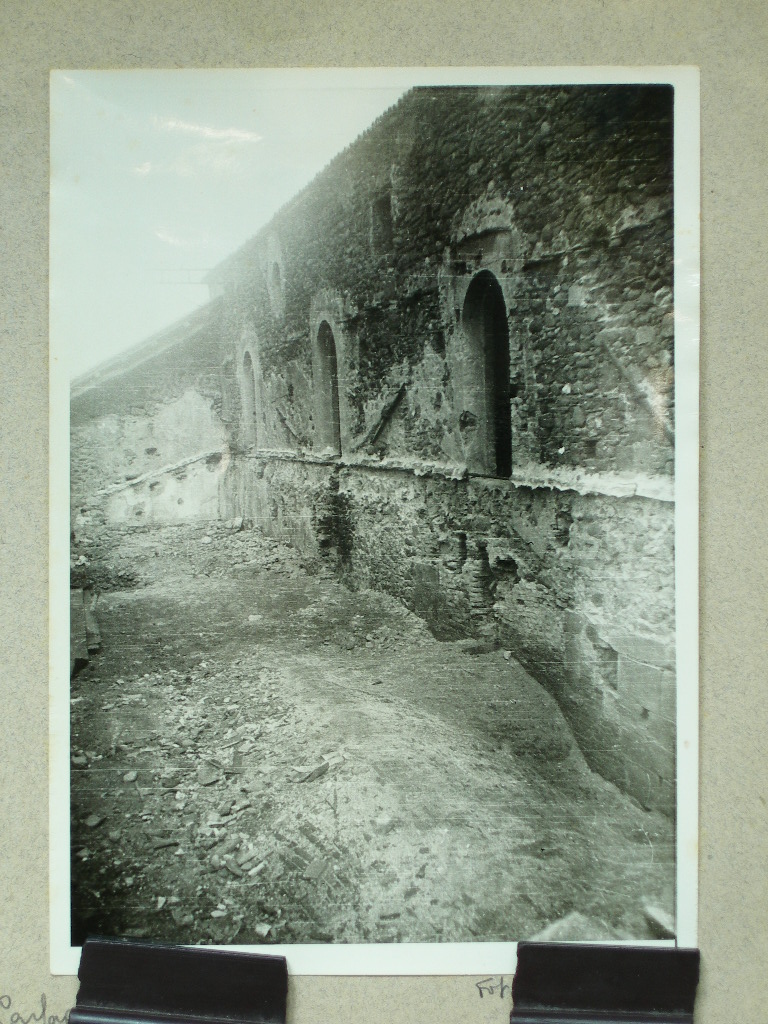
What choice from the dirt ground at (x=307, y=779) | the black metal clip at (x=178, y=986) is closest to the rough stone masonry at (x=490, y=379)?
the dirt ground at (x=307, y=779)

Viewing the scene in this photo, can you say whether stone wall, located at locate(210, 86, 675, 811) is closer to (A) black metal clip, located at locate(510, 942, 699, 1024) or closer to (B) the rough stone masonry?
(B) the rough stone masonry

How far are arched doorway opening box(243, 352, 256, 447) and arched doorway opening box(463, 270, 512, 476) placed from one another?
0.64 m

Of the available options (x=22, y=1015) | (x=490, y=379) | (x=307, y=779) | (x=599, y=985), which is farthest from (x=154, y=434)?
(x=599, y=985)

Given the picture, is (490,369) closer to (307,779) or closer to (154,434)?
(154,434)

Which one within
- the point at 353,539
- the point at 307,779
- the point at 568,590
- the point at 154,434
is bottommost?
the point at 307,779

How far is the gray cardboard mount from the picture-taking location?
1.92 metres

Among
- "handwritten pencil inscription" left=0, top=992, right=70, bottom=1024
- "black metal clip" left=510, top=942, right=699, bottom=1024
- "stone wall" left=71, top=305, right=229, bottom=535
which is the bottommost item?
"handwritten pencil inscription" left=0, top=992, right=70, bottom=1024

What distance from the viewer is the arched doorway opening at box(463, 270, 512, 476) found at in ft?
6.33

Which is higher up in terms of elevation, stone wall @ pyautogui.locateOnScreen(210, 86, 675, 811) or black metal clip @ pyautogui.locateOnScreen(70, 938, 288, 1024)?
stone wall @ pyautogui.locateOnScreen(210, 86, 675, 811)

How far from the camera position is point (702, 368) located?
6.49 ft

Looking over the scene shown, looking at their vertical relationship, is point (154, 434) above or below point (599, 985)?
above

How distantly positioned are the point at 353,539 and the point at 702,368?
3.82 ft

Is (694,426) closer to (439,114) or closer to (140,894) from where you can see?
(439,114)

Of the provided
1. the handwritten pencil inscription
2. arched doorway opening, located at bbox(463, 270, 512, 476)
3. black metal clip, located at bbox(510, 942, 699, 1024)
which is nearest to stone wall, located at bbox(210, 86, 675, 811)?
arched doorway opening, located at bbox(463, 270, 512, 476)
